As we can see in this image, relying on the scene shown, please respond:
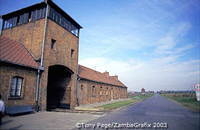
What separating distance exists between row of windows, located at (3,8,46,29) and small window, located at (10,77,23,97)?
744cm

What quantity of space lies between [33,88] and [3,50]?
13.9 feet

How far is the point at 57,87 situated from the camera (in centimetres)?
2069

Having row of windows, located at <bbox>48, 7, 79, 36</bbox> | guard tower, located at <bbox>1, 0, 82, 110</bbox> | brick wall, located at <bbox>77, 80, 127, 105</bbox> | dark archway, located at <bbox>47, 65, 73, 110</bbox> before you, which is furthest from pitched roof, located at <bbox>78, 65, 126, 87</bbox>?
row of windows, located at <bbox>48, 7, 79, 36</bbox>

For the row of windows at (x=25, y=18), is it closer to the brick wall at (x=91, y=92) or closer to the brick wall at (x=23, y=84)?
the brick wall at (x=23, y=84)

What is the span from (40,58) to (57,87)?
7246 mm

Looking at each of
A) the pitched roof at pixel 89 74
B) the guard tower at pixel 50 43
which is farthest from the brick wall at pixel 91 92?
the guard tower at pixel 50 43

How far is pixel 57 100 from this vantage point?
20.4m

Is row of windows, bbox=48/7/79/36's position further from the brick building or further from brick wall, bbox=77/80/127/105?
brick wall, bbox=77/80/127/105

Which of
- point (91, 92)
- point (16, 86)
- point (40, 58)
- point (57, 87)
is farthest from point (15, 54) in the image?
point (91, 92)

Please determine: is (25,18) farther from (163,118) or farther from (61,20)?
(163,118)

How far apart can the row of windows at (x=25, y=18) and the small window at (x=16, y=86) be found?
7.44 m

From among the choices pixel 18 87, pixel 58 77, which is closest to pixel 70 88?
pixel 58 77

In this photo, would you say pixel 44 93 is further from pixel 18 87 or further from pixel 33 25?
pixel 33 25

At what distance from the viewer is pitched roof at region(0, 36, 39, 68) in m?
11.9
